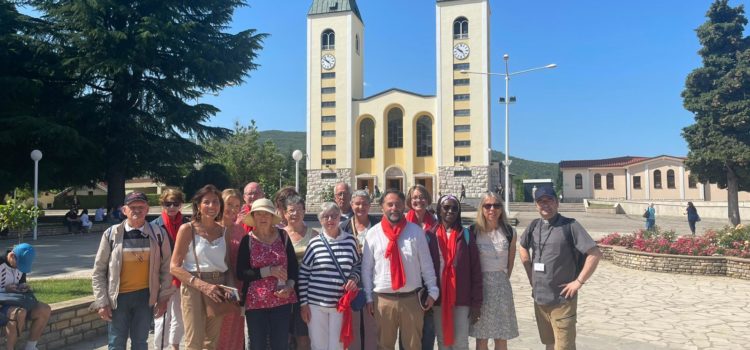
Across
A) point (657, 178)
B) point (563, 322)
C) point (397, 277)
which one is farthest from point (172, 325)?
point (657, 178)

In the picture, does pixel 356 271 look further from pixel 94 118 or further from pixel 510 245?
pixel 94 118

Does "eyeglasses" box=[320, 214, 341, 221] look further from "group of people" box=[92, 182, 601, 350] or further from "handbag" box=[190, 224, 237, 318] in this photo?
"handbag" box=[190, 224, 237, 318]

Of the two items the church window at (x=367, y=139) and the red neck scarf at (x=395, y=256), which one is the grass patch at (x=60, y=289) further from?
the church window at (x=367, y=139)

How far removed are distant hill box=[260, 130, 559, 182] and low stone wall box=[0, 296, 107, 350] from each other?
377 ft

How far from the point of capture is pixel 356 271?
375cm

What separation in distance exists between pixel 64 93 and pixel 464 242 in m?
24.1

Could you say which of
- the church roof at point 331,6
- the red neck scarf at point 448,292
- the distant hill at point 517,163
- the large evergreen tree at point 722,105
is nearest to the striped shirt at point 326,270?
the red neck scarf at point 448,292

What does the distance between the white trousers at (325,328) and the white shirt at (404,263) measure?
1.04ft

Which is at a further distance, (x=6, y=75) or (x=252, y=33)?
(x=252, y=33)

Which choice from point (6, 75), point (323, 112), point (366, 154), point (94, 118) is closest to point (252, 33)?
point (94, 118)

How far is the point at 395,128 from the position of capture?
142 ft

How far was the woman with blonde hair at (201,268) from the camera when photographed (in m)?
3.71

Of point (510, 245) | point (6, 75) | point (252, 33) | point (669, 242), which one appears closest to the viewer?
point (510, 245)

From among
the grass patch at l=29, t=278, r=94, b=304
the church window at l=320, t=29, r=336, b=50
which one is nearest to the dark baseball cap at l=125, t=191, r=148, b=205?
the grass patch at l=29, t=278, r=94, b=304
